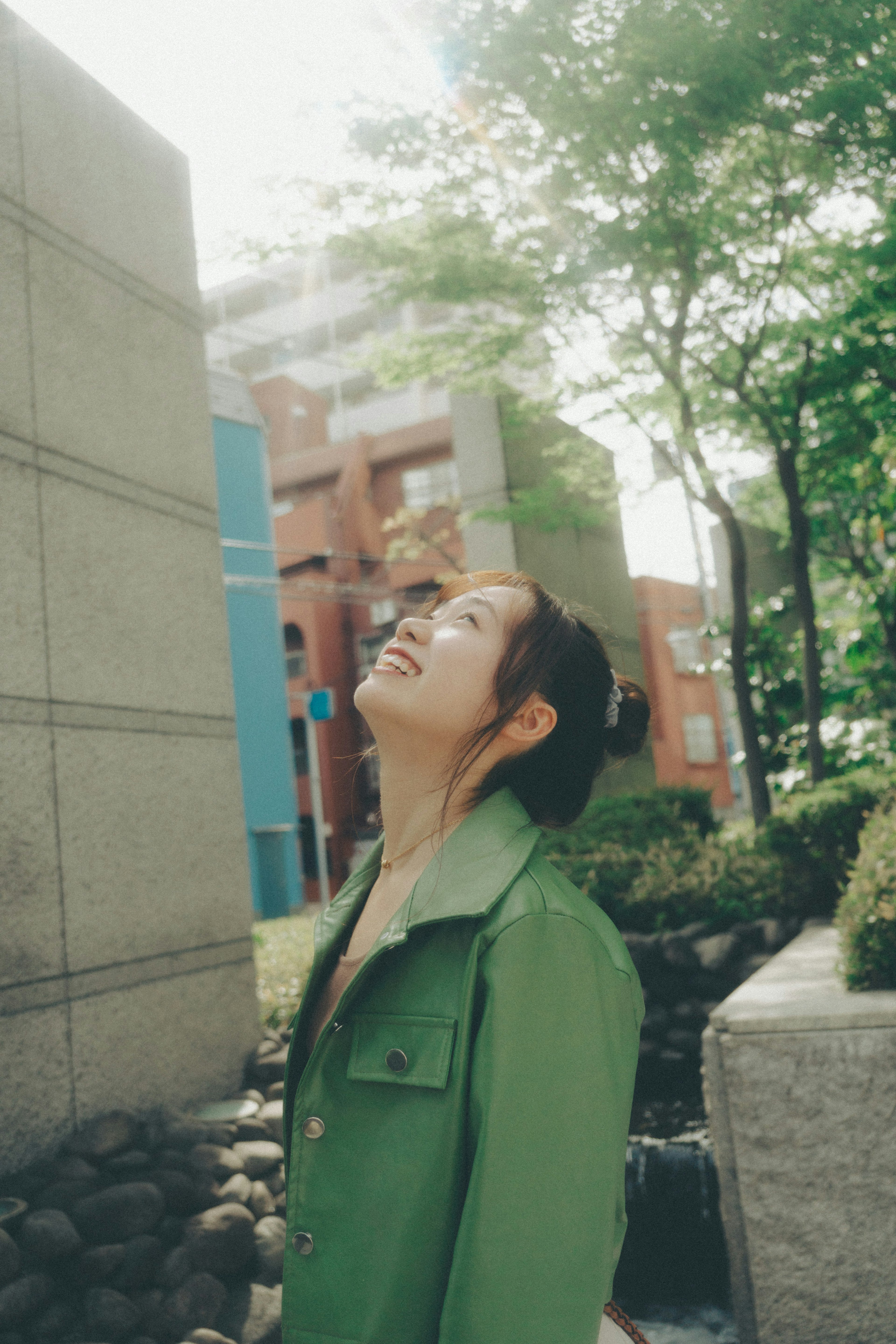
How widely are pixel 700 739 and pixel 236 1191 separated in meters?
27.0

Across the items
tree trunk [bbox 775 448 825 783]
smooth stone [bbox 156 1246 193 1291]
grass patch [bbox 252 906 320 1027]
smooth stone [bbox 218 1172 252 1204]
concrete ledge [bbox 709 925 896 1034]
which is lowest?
smooth stone [bbox 156 1246 193 1291]

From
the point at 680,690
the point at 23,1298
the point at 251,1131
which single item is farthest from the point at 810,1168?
the point at 680,690

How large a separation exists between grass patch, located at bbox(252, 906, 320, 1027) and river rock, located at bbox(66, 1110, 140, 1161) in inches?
30.7

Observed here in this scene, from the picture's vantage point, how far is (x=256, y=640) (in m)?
21.0

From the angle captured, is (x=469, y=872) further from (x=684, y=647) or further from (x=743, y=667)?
(x=684, y=647)

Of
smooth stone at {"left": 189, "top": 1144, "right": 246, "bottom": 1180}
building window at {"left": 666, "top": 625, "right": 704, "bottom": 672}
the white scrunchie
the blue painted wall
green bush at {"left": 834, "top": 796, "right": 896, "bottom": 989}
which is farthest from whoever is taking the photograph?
building window at {"left": 666, "top": 625, "right": 704, "bottom": 672}

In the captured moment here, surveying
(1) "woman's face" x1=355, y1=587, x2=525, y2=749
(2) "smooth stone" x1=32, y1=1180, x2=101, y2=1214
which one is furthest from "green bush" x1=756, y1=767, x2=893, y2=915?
(1) "woman's face" x1=355, y1=587, x2=525, y2=749

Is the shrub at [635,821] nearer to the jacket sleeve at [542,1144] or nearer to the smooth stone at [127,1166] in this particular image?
the smooth stone at [127,1166]

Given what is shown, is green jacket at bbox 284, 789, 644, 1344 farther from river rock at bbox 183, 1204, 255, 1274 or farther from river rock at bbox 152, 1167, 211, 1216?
river rock at bbox 152, 1167, 211, 1216

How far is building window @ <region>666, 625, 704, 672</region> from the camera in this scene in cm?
2669

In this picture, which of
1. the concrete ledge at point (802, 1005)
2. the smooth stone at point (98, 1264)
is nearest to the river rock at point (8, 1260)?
the smooth stone at point (98, 1264)

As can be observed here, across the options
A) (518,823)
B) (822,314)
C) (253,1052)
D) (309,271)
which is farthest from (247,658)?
(309,271)

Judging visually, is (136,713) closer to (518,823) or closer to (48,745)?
(48,745)

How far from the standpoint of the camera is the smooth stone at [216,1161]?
3.94 metres
